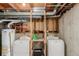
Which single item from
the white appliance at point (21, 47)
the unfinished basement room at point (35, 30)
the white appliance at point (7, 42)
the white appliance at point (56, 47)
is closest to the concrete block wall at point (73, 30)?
the unfinished basement room at point (35, 30)

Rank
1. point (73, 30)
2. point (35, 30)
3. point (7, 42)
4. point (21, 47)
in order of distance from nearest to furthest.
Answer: point (73, 30), point (21, 47), point (7, 42), point (35, 30)

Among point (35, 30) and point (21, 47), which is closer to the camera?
point (21, 47)

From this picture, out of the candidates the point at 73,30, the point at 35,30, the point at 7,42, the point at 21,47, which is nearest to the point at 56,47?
the point at 21,47

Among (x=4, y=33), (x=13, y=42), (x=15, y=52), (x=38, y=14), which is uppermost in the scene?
Answer: (x=38, y=14)

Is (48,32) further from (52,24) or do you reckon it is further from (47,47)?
(47,47)

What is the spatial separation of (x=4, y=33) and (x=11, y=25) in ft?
2.78

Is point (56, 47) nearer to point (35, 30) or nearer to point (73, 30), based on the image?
point (73, 30)

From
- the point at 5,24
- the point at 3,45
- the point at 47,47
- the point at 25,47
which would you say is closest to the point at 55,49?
the point at 47,47

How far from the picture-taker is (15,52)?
5199mm

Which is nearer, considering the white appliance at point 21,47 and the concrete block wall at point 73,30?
the concrete block wall at point 73,30

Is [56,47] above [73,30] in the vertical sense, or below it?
below

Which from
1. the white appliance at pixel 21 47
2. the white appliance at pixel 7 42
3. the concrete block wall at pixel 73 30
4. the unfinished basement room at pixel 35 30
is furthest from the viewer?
the white appliance at pixel 7 42

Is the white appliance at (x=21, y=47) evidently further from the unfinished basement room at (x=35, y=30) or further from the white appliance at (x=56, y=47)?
the white appliance at (x=56, y=47)

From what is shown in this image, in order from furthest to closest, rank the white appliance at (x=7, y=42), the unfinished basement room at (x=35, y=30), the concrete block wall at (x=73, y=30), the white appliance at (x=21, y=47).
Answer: the white appliance at (x=7, y=42)
the white appliance at (x=21, y=47)
the unfinished basement room at (x=35, y=30)
the concrete block wall at (x=73, y=30)
